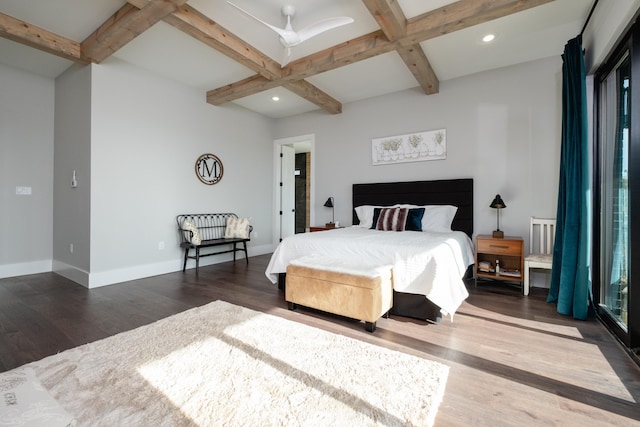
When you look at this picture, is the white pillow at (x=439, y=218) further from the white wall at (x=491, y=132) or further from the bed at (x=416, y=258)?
the white wall at (x=491, y=132)

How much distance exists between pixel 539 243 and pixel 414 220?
1491 mm

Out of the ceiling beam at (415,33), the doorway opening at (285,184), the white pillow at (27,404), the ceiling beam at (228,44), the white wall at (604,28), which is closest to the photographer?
the white pillow at (27,404)

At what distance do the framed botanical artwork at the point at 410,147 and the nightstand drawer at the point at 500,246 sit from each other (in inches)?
54.8

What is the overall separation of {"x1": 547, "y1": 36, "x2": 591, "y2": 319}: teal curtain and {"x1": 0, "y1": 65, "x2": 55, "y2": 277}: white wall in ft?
21.2

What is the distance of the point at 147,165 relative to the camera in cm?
396

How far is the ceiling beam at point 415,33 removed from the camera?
2.33 metres

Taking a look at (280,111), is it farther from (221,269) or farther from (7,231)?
(7,231)

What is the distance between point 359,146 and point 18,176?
196 inches

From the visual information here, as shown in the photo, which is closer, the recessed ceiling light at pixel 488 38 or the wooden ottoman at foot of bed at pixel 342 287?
the wooden ottoman at foot of bed at pixel 342 287

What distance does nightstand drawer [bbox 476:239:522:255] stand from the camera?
10.6 feet

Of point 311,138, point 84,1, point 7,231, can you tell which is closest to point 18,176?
point 7,231

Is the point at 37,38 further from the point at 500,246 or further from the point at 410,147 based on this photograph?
the point at 500,246

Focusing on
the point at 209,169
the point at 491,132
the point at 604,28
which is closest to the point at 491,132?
the point at 491,132

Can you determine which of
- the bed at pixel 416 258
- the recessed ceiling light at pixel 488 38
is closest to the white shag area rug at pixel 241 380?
the bed at pixel 416 258
